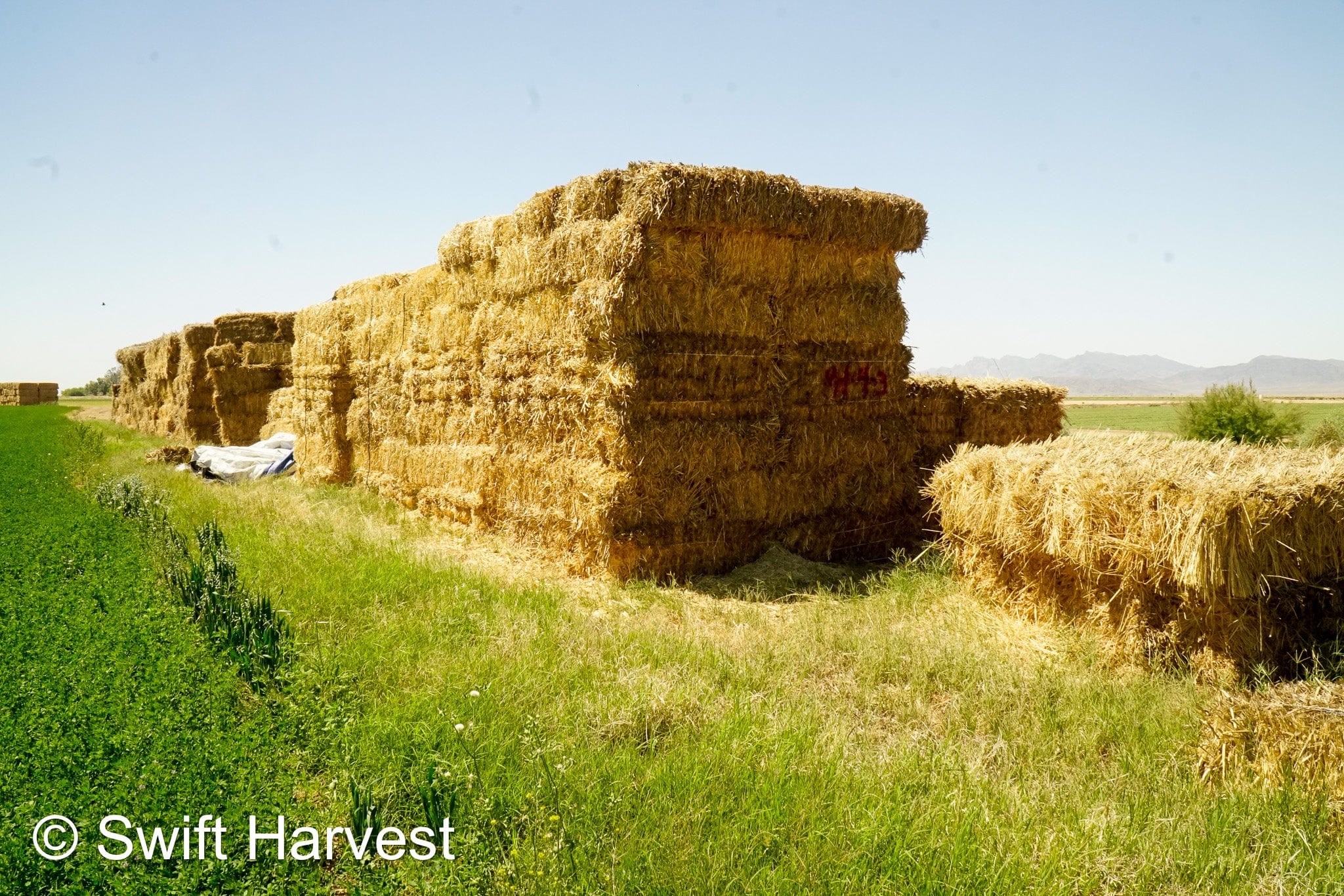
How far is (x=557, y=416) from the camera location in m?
9.41

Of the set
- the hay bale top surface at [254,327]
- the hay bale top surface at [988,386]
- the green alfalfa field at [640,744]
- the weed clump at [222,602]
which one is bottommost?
the green alfalfa field at [640,744]

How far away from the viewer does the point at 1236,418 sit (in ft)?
49.8

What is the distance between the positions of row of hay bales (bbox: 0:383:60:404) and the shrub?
244 feet

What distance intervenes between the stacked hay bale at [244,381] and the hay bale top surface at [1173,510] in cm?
1873

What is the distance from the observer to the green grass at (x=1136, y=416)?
2927 centimetres

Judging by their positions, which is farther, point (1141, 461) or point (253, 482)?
point (253, 482)

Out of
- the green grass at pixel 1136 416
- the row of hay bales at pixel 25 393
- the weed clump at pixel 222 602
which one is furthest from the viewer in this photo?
the row of hay bales at pixel 25 393

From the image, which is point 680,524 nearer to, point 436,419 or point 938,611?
point 938,611

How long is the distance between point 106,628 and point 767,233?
6.73 metres

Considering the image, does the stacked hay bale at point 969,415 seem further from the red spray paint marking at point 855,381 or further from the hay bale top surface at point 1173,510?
the hay bale top surface at point 1173,510

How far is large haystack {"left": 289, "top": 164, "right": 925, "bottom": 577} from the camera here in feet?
27.8

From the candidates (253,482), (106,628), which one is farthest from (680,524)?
(253,482)

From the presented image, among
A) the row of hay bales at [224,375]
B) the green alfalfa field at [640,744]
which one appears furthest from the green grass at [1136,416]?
the row of hay bales at [224,375]

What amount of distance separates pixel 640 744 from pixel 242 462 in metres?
15.1
